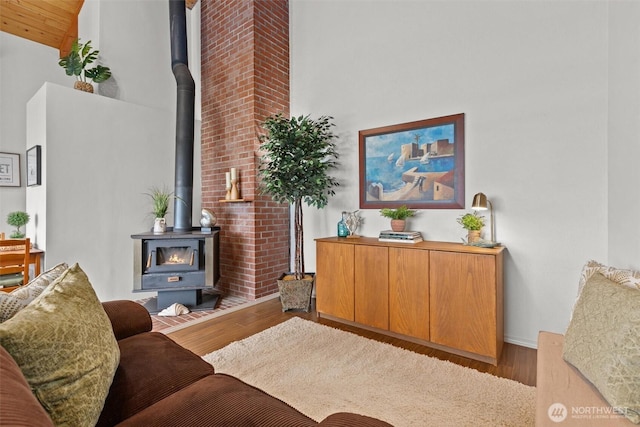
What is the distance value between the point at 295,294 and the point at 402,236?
1.29 m

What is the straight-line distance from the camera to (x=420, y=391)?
190 centimetres

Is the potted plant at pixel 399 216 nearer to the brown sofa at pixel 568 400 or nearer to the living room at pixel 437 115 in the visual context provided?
the living room at pixel 437 115

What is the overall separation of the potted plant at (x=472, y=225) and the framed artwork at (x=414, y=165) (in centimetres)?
20

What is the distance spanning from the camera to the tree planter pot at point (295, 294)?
330 centimetres

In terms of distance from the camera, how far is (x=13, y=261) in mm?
2725

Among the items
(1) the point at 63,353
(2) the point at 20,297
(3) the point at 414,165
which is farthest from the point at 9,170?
(3) the point at 414,165

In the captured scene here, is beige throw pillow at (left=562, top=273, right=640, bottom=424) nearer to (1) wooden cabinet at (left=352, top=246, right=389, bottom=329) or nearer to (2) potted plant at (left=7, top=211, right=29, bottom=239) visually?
(1) wooden cabinet at (left=352, top=246, right=389, bottom=329)

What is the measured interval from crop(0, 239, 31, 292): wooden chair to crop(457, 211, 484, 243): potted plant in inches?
148

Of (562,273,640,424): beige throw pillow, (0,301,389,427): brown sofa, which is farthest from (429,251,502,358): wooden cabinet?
(0,301,389,427): brown sofa

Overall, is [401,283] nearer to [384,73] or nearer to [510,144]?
[510,144]

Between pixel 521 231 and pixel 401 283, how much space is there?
1.02m

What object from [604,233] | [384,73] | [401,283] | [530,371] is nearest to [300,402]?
[401,283]

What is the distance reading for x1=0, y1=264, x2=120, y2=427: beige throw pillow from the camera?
0.86m

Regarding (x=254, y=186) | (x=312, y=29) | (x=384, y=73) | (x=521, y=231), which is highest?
(x=312, y=29)
